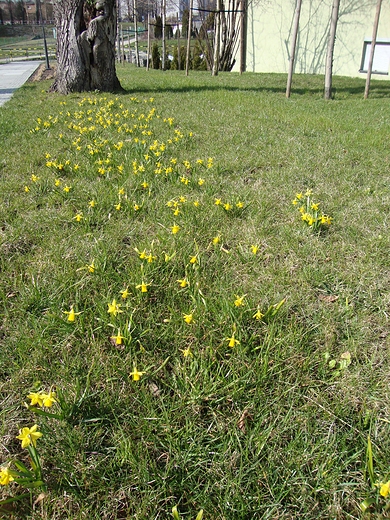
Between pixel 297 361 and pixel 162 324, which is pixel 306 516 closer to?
pixel 297 361

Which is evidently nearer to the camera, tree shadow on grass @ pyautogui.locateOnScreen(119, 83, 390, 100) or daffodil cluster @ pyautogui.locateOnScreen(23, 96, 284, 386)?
daffodil cluster @ pyautogui.locateOnScreen(23, 96, 284, 386)

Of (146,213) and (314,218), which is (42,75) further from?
(314,218)

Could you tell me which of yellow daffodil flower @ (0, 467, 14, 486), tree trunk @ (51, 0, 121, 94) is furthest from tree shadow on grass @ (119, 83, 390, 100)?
yellow daffodil flower @ (0, 467, 14, 486)

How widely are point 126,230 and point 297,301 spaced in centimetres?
148

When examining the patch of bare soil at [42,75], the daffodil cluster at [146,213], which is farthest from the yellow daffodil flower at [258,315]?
the patch of bare soil at [42,75]

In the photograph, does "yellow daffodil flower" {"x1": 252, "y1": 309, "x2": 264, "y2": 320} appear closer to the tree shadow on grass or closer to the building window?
the tree shadow on grass

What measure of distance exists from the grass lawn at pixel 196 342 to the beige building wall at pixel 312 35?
1644 cm

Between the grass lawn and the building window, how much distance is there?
15996 mm

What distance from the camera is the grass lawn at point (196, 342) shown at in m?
1.38

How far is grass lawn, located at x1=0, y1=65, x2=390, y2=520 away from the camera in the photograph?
138cm

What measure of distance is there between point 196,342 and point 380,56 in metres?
19.6

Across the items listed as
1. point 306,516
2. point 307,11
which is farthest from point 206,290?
point 307,11

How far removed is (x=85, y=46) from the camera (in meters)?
10.1

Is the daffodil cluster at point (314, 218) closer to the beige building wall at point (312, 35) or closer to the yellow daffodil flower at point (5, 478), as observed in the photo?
the yellow daffodil flower at point (5, 478)
